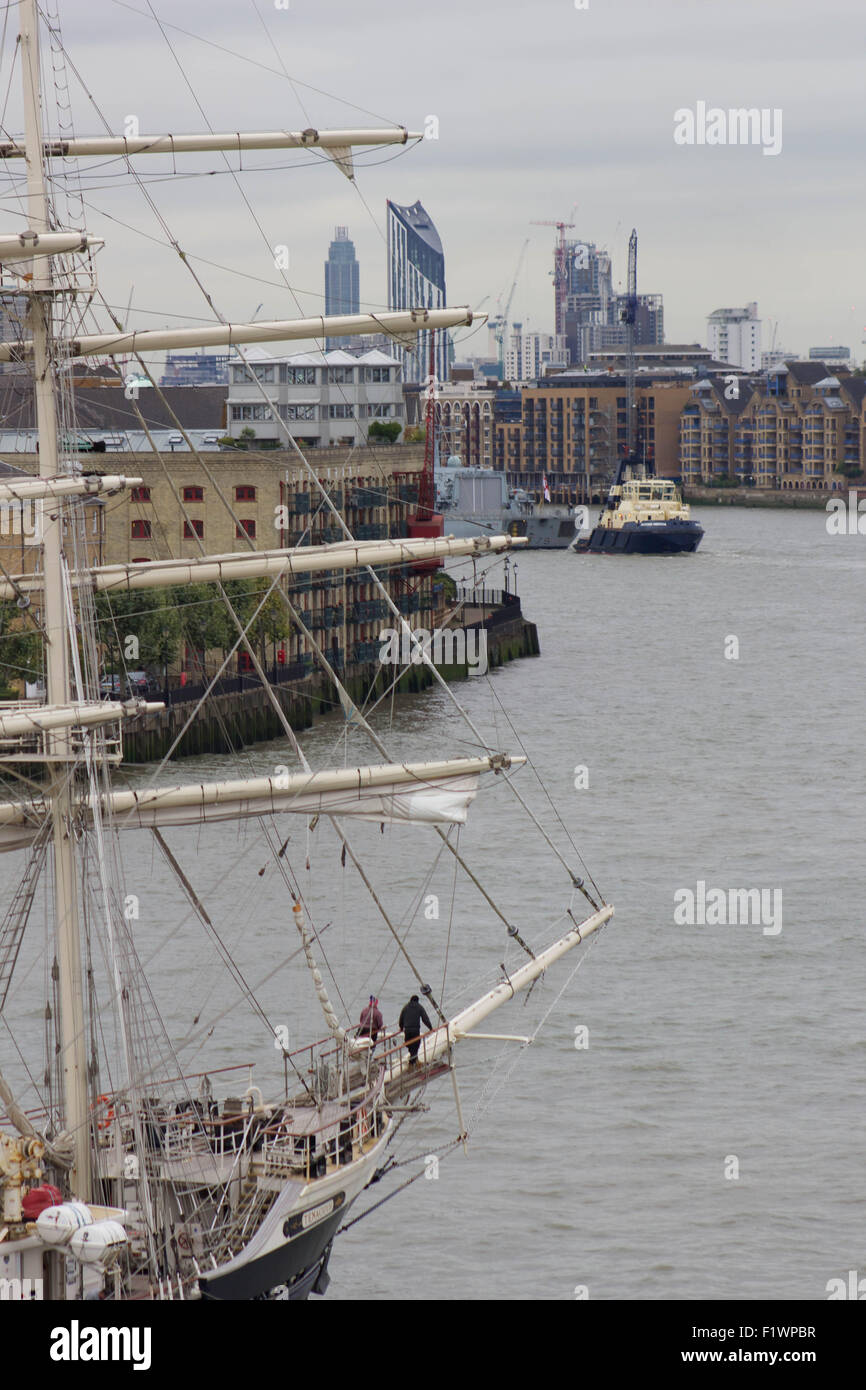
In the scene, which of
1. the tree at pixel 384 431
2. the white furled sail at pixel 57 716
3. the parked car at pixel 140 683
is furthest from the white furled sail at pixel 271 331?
the tree at pixel 384 431

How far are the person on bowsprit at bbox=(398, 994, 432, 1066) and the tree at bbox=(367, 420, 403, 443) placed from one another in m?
54.3

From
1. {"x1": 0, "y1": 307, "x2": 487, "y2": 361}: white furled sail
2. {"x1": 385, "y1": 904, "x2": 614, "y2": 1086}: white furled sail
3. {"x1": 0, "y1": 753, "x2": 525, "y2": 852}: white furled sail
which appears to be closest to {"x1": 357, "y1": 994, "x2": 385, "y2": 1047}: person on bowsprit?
{"x1": 385, "y1": 904, "x2": 614, "y2": 1086}: white furled sail

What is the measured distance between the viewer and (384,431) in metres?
77.8

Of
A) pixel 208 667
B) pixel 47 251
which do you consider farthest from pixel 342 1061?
pixel 208 667

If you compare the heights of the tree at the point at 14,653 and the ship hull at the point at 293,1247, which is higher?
the tree at the point at 14,653

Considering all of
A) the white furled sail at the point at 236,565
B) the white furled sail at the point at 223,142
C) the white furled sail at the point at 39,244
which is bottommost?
the white furled sail at the point at 236,565

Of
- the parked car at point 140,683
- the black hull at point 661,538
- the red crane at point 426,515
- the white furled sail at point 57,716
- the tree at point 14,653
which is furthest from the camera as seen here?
the black hull at point 661,538

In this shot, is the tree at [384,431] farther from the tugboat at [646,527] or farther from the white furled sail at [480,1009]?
the tugboat at [646,527]

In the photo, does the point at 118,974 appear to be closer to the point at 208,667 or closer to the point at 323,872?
the point at 323,872

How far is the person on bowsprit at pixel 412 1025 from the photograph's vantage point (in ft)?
→ 76.6

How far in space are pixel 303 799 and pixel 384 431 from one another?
55166mm

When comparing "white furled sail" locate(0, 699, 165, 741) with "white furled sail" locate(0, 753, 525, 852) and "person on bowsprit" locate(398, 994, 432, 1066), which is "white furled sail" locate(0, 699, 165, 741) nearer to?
"white furled sail" locate(0, 753, 525, 852)

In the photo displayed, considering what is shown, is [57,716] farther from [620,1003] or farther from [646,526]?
[646,526]

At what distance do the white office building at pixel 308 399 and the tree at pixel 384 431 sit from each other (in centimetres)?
34
